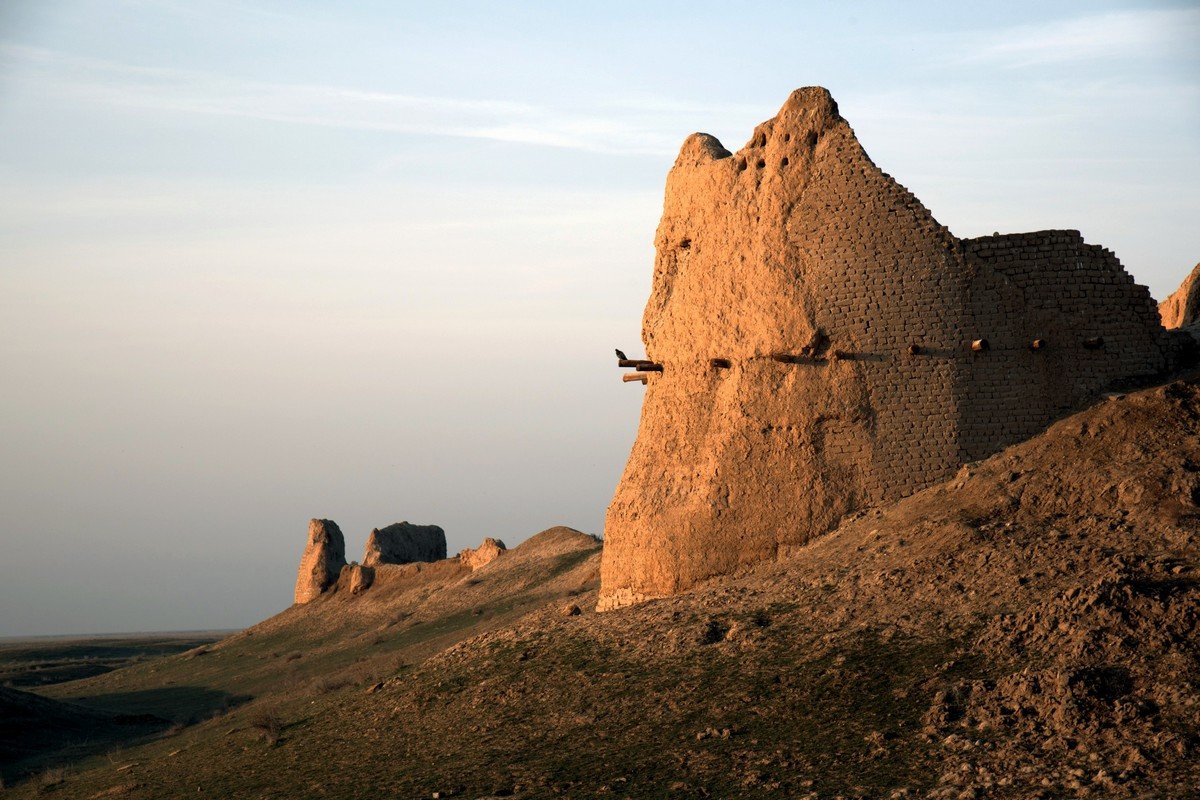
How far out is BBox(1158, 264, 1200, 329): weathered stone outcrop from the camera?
18484mm

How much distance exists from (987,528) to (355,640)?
65.6 feet

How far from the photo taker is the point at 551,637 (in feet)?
52.0

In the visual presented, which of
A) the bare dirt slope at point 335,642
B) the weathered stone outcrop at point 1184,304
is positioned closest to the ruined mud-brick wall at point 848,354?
the weathered stone outcrop at point 1184,304

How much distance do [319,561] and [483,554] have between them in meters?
5.82

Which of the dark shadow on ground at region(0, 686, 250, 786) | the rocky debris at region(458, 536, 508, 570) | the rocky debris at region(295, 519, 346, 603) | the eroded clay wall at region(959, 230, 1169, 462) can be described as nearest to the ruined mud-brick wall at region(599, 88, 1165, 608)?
the eroded clay wall at region(959, 230, 1169, 462)

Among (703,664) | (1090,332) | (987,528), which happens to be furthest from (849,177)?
(703,664)

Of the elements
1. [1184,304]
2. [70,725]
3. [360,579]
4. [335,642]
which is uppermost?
[1184,304]

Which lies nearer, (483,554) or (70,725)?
(70,725)

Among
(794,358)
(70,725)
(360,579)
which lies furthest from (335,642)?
(794,358)

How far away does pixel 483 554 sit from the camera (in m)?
33.6

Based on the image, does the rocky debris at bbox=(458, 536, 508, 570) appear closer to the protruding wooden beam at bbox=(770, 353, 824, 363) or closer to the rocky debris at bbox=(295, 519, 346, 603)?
the rocky debris at bbox=(295, 519, 346, 603)

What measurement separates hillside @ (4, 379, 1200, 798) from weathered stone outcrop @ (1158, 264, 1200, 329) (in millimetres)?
4743

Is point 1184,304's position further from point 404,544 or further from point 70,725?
point 404,544

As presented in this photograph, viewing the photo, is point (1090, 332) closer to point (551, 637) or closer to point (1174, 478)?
point (1174, 478)
